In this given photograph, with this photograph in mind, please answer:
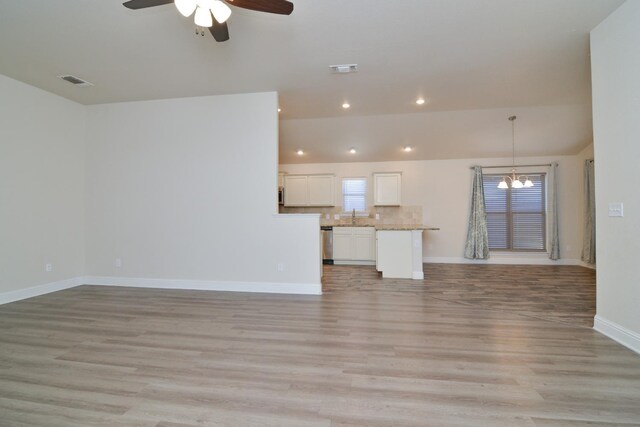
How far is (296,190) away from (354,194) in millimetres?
1493

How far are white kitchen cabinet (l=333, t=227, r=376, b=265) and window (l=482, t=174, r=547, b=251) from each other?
2.90m

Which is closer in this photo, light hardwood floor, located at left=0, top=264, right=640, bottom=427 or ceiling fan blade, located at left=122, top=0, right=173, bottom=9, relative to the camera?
light hardwood floor, located at left=0, top=264, right=640, bottom=427

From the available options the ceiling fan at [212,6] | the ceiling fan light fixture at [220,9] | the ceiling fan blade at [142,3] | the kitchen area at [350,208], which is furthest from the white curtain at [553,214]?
the ceiling fan blade at [142,3]

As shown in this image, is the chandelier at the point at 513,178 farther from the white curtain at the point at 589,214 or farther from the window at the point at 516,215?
the white curtain at the point at 589,214

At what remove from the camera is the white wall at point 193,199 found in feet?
13.1

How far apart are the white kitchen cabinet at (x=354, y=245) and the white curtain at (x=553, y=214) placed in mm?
4016

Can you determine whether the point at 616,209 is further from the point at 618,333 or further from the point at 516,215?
the point at 516,215

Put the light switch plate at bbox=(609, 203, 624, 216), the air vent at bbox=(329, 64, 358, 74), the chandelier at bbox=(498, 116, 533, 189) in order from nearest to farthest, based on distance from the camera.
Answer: the light switch plate at bbox=(609, 203, 624, 216)
the air vent at bbox=(329, 64, 358, 74)
the chandelier at bbox=(498, 116, 533, 189)

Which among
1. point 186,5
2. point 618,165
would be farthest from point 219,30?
point 618,165

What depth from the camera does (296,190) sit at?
709cm

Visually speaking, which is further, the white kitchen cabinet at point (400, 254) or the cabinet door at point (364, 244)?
the cabinet door at point (364, 244)

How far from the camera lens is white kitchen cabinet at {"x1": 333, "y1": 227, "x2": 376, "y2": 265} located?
6387 millimetres

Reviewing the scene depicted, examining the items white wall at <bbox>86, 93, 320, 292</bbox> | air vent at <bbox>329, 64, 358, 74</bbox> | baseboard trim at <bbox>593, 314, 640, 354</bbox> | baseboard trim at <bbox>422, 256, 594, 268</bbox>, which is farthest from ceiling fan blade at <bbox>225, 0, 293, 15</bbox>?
baseboard trim at <bbox>422, 256, 594, 268</bbox>

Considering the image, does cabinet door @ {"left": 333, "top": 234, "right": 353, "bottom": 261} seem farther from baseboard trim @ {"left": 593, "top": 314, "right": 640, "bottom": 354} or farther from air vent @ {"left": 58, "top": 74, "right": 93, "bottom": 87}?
air vent @ {"left": 58, "top": 74, "right": 93, "bottom": 87}
